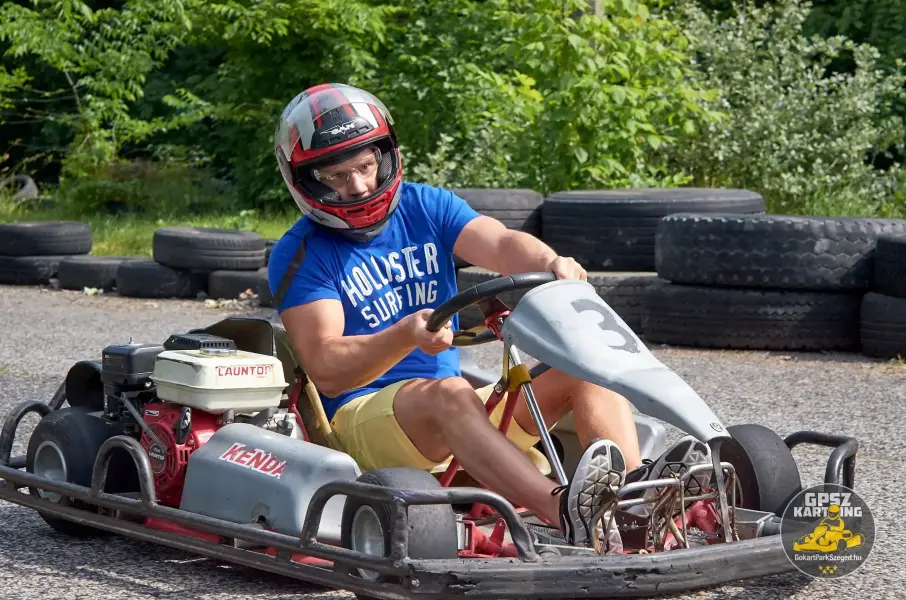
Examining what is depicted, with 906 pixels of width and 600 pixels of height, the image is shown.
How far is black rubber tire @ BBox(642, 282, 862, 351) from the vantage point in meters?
7.34

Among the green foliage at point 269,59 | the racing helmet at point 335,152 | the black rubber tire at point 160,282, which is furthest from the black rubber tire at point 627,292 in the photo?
the green foliage at point 269,59

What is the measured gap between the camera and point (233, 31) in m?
14.5

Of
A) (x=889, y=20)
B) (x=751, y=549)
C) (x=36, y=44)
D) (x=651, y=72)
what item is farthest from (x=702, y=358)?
(x=36, y=44)

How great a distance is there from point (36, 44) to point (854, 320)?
1066 cm

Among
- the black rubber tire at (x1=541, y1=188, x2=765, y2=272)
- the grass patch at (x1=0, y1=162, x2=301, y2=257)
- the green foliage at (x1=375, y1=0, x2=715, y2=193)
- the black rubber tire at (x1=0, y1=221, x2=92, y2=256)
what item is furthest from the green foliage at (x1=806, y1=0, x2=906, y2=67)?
the black rubber tire at (x1=0, y1=221, x2=92, y2=256)

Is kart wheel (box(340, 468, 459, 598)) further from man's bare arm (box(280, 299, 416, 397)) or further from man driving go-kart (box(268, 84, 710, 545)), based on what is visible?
man's bare arm (box(280, 299, 416, 397))

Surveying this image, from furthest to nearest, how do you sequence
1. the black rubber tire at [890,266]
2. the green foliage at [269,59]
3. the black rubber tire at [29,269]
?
the green foliage at [269,59]
the black rubber tire at [29,269]
the black rubber tire at [890,266]

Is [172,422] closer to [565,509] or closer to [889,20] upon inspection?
[565,509]

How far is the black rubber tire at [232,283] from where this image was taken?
9719mm

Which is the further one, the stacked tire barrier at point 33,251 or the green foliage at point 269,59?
the green foliage at point 269,59

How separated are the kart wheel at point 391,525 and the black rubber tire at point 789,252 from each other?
432cm

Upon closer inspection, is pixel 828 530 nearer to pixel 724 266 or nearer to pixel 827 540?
pixel 827 540

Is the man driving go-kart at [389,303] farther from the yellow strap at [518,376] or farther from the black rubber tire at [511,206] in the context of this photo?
the black rubber tire at [511,206]

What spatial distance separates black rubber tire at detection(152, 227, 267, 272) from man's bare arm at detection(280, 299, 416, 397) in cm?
606
